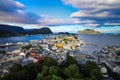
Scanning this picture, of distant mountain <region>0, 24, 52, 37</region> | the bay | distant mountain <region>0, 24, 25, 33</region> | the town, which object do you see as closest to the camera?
the town

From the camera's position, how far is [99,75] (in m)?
13.1

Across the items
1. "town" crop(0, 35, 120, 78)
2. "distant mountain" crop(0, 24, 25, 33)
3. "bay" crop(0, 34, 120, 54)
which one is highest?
"distant mountain" crop(0, 24, 25, 33)

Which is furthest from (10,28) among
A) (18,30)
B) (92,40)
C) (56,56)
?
(56,56)

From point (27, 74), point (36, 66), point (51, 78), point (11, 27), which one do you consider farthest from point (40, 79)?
point (11, 27)

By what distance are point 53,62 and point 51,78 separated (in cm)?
392

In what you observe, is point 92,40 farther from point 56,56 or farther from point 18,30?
point 18,30

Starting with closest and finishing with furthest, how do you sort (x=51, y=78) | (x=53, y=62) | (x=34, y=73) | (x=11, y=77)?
(x=51, y=78)
(x=11, y=77)
(x=34, y=73)
(x=53, y=62)

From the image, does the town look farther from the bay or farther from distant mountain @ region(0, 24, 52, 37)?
distant mountain @ region(0, 24, 52, 37)

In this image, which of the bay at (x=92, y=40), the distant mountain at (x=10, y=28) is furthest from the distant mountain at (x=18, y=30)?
the bay at (x=92, y=40)

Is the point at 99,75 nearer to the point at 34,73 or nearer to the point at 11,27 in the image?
the point at 34,73

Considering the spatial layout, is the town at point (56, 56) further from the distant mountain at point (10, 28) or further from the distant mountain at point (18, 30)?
the distant mountain at point (10, 28)

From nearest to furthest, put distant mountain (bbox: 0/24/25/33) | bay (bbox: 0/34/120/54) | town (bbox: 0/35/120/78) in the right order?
town (bbox: 0/35/120/78) → bay (bbox: 0/34/120/54) → distant mountain (bbox: 0/24/25/33)

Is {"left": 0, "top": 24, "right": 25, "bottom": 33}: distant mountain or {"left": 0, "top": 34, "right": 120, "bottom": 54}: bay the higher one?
{"left": 0, "top": 24, "right": 25, "bottom": 33}: distant mountain

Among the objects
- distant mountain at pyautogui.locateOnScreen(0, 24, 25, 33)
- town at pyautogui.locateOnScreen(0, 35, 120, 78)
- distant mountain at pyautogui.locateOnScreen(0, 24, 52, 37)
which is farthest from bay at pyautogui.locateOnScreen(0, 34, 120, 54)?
distant mountain at pyautogui.locateOnScreen(0, 24, 25, 33)
